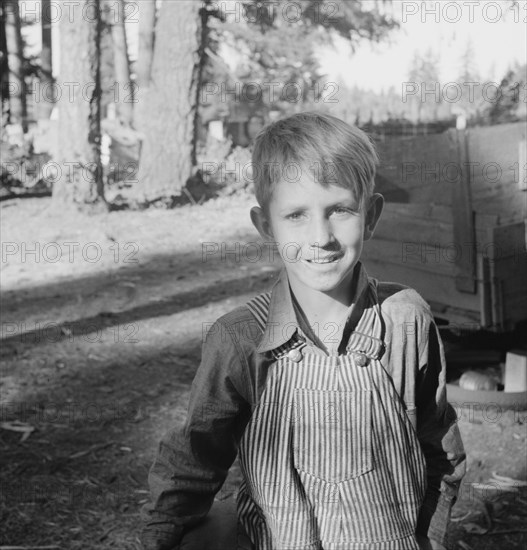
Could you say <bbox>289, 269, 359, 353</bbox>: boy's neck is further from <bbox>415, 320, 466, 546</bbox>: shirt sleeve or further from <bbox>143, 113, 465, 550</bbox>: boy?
<bbox>415, 320, 466, 546</bbox>: shirt sleeve

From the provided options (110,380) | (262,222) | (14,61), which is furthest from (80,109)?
(262,222)

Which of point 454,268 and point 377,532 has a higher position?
point 454,268

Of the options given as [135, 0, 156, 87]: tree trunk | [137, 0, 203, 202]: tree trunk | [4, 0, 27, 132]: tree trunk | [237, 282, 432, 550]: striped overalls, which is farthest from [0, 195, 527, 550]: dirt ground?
[135, 0, 156, 87]: tree trunk

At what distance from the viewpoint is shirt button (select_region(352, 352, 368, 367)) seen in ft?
5.74

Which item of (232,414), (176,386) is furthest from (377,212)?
(176,386)

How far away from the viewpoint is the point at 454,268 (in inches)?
167

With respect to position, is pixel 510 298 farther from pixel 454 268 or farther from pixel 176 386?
pixel 176 386

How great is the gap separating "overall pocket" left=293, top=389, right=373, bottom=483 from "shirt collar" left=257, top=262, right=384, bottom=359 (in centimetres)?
11

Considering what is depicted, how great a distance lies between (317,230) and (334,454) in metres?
0.49

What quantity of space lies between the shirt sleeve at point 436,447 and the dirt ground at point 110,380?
1.40 metres

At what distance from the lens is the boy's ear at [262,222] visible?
75.2 inches

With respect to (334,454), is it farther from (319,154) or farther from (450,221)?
(450,221)

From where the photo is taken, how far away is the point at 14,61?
1881 cm

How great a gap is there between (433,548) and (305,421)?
0.42m
